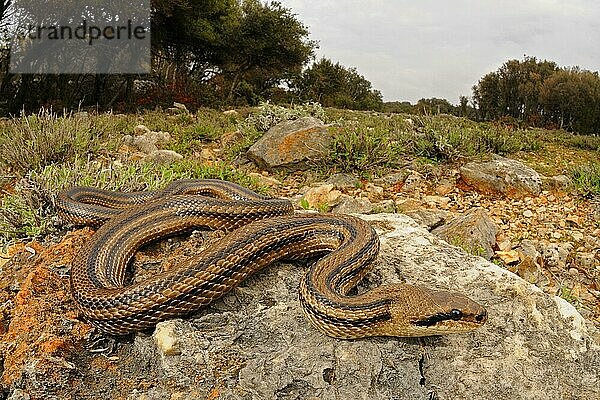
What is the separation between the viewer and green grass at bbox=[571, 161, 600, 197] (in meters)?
9.36

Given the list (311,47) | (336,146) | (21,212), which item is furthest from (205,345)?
(311,47)

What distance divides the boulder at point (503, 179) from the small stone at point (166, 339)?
→ 7491 mm

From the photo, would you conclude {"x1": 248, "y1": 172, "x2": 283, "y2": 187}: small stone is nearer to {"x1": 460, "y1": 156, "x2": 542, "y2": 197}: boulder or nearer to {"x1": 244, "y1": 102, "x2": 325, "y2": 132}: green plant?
{"x1": 244, "y1": 102, "x2": 325, "y2": 132}: green plant

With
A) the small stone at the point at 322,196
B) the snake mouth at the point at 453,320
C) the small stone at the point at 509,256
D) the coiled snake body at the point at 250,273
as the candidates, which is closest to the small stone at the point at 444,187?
the small stone at the point at 322,196

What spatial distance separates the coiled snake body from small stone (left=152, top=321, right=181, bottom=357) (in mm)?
117

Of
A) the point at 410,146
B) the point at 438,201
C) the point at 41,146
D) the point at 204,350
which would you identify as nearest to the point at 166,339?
the point at 204,350

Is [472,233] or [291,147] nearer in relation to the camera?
[472,233]

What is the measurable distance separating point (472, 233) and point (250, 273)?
3.86 meters

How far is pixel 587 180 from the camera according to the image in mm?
9609

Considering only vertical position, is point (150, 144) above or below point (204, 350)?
above

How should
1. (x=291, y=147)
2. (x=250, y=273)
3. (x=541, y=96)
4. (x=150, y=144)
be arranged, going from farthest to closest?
(x=541, y=96) → (x=150, y=144) → (x=291, y=147) → (x=250, y=273)

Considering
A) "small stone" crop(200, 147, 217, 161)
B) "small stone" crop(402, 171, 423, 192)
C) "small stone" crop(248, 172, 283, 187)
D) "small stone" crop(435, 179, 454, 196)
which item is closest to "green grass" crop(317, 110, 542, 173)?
"small stone" crop(402, 171, 423, 192)

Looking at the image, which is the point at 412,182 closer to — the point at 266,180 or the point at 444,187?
the point at 444,187

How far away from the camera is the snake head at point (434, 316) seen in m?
3.17
